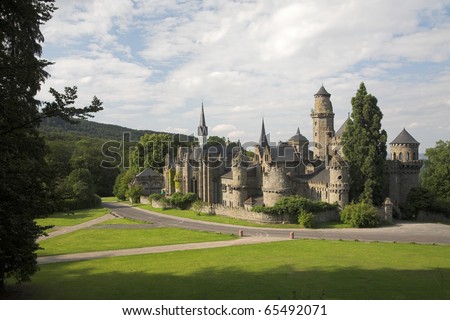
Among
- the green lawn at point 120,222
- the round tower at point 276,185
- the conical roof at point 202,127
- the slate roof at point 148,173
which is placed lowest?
the green lawn at point 120,222

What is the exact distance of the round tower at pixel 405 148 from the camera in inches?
2222

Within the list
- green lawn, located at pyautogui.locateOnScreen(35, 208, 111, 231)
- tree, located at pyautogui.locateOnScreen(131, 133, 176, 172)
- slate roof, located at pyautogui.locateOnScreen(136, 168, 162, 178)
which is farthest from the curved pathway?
tree, located at pyautogui.locateOnScreen(131, 133, 176, 172)

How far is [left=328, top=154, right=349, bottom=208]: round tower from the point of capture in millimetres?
51375

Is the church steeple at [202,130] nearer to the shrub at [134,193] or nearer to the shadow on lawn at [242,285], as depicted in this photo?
the shrub at [134,193]

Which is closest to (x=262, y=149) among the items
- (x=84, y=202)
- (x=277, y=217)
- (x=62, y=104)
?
(x=277, y=217)

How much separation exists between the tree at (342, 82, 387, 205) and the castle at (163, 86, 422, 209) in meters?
2.10

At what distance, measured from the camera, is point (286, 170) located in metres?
58.6

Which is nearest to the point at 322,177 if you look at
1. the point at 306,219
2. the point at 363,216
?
the point at 306,219

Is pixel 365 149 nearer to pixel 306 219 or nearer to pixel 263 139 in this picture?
pixel 306 219

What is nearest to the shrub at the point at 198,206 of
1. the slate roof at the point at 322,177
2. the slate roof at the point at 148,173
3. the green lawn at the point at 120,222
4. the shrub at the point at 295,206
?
the green lawn at the point at 120,222

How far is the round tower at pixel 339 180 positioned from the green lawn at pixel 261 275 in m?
16.8

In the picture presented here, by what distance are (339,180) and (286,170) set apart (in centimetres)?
909

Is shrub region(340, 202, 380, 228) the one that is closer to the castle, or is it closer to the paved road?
the paved road

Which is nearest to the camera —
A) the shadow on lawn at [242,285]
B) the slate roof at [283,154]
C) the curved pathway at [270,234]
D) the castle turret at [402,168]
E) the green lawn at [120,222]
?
the shadow on lawn at [242,285]
